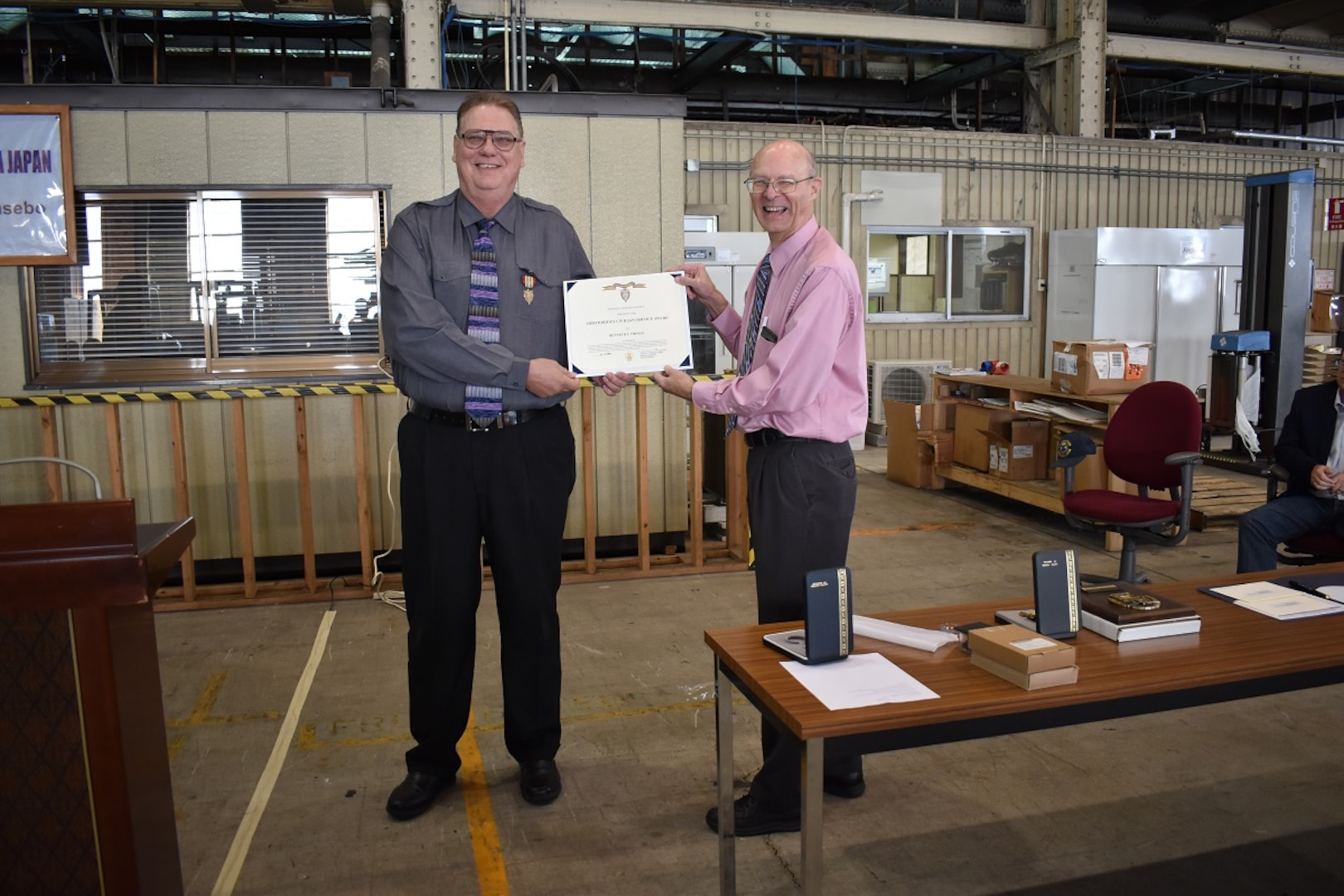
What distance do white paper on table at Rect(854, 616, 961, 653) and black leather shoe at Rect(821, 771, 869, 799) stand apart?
0.91 m

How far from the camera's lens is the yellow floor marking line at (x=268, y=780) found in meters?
2.65

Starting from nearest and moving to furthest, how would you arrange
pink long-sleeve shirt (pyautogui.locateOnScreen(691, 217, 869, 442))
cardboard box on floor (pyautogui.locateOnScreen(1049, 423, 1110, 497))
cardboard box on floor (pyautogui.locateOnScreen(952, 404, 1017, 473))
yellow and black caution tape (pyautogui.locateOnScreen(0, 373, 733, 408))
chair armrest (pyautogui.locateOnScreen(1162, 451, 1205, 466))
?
pink long-sleeve shirt (pyautogui.locateOnScreen(691, 217, 869, 442)) < chair armrest (pyautogui.locateOnScreen(1162, 451, 1205, 466)) < yellow and black caution tape (pyautogui.locateOnScreen(0, 373, 733, 408)) < cardboard box on floor (pyautogui.locateOnScreen(1049, 423, 1110, 497)) < cardboard box on floor (pyautogui.locateOnScreen(952, 404, 1017, 473))

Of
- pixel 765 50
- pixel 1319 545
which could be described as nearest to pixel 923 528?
pixel 1319 545

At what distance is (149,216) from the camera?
17.5 feet

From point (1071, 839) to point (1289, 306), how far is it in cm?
660

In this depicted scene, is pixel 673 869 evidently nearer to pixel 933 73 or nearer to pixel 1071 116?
pixel 1071 116

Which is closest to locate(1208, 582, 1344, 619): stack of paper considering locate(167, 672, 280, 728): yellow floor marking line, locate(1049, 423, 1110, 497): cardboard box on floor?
locate(167, 672, 280, 728): yellow floor marking line

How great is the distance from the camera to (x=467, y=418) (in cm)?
282

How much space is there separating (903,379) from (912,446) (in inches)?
79.3

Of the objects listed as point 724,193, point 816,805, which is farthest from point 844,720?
point 724,193

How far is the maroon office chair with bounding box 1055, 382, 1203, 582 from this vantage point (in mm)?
4699

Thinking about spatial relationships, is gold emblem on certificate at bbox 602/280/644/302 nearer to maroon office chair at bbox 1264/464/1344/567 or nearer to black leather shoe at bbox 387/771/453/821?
black leather shoe at bbox 387/771/453/821

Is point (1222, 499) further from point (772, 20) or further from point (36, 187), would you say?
point (36, 187)

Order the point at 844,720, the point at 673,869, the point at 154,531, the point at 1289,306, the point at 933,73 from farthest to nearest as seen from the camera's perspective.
→ 1. the point at 933,73
2. the point at 1289,306
3. the point at 673,869
4. the point at 154,531
5. the point at 844,720
